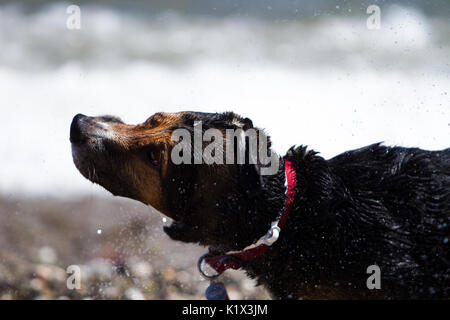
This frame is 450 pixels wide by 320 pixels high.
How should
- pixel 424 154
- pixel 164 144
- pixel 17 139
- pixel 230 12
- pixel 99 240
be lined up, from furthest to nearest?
pixel 230 12 < pixel 17 139 < pixel 99 240 < pixel 424 154 < pixel 164 144

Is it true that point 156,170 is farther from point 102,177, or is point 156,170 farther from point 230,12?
point 230,12

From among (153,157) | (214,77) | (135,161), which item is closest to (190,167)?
(153,157)

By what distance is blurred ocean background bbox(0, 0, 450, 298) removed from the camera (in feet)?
21.8

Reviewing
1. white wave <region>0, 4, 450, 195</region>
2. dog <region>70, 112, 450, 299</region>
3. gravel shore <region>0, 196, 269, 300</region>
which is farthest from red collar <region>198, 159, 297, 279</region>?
white wave <region>0, 4, 450, 195</region>

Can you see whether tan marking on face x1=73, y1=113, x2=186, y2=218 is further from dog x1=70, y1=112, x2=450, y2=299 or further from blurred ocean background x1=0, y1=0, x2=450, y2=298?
blurred ocean background x1=0, y1=0, x2=450, y2=298

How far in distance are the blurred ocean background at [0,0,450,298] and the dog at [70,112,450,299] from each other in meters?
2.33

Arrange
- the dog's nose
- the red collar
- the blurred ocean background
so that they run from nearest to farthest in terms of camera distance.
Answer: the red collar, the dog's nose, the blurred ocean background

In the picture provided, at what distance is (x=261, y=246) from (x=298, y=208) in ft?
1.10

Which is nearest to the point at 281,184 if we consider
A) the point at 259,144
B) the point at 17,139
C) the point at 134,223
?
the point at 259,144

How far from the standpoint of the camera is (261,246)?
10.6 feet

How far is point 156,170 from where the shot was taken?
3.25m

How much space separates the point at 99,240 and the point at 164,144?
11.0ft

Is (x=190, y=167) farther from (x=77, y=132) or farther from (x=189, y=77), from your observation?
(x=189, y=77)

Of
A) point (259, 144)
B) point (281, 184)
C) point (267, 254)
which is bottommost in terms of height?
point (267, 254)
